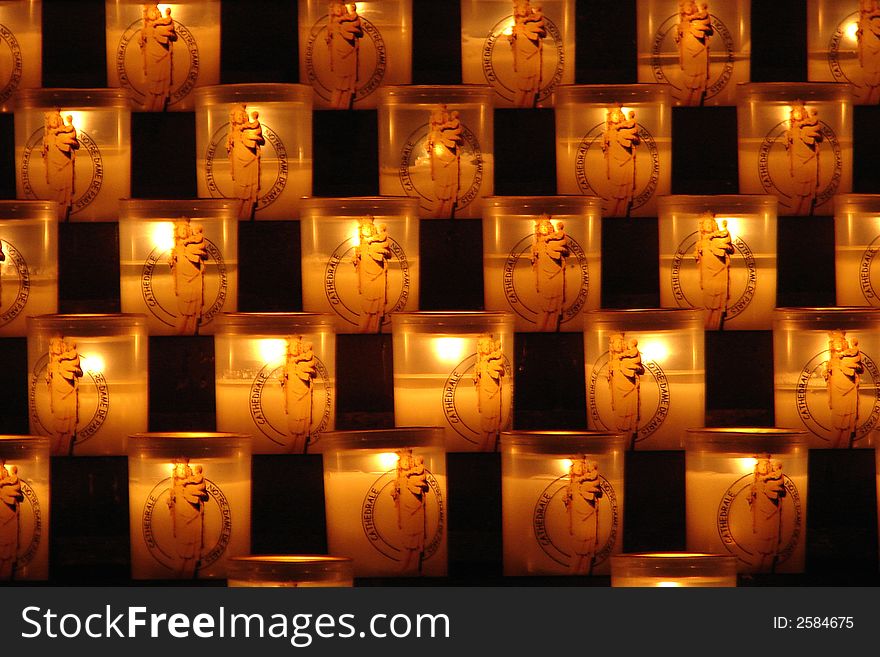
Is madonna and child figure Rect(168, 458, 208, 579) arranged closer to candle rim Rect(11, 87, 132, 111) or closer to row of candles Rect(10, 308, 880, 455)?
row of candles Rect(10, 308, 880, 455)

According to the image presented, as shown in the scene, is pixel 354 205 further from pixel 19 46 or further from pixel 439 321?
pixel 19 46

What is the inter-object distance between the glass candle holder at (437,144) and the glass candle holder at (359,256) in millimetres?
68

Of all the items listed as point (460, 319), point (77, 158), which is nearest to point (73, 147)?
point (77, 158)

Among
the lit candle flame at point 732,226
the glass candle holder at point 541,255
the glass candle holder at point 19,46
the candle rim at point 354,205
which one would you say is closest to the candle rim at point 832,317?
the lit candle flame at point 732,226

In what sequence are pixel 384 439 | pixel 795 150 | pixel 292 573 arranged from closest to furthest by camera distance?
pixel 292 573, pixel 384 439, pixel 795 150

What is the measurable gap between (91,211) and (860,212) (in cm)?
87

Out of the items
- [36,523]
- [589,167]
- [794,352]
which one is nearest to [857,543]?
[794,352]

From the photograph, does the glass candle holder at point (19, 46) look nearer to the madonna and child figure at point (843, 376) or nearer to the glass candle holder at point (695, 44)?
the glass candle holder at point (695, 44)

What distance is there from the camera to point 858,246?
5.37ft

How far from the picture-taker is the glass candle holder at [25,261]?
5.25 ft

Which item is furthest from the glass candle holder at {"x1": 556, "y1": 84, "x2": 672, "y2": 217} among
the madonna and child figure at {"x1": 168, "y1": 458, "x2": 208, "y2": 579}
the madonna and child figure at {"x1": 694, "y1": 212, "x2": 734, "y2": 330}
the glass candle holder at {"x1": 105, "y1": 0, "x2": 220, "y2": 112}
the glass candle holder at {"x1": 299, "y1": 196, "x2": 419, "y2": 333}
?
the madonna and child figure at {"x1": 168, "y1": 458, "x2": 208, "y2": 579}

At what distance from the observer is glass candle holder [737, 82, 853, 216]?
1.67 metres

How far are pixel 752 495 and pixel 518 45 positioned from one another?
1.95 feet
